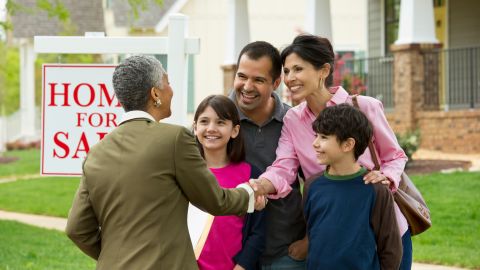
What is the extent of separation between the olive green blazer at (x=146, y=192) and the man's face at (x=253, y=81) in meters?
0.89

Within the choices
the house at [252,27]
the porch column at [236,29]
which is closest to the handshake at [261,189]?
the porch column at [236,29]

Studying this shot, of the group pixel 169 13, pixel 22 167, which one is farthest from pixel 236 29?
pixel 22 167

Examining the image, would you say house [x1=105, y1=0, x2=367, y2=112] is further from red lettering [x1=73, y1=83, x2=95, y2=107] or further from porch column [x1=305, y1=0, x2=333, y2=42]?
red lettering [x1=73, y1=83, x2=95, y2=107]

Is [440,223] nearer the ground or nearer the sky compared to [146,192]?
nearer the ground

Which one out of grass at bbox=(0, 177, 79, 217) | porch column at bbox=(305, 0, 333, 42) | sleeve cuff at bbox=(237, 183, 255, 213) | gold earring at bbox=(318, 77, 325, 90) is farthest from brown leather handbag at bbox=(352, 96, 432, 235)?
porch column at bbox=(305, 0, 333, 42)

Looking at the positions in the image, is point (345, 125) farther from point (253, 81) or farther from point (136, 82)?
point (136, 82)

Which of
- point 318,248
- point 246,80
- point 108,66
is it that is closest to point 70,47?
point 108,66

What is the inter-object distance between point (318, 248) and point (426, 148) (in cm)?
1454

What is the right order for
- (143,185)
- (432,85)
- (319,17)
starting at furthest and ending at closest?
(319,17), (432,85), (143,185)

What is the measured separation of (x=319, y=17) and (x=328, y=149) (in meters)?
16.5

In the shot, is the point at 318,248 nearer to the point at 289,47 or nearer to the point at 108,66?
the point at 289,47

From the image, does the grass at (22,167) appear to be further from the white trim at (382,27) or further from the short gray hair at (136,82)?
the short gray hair at (136,82)

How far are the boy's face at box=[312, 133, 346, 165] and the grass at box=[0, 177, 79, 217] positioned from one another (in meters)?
12.2

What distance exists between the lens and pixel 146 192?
3994 millimetres
